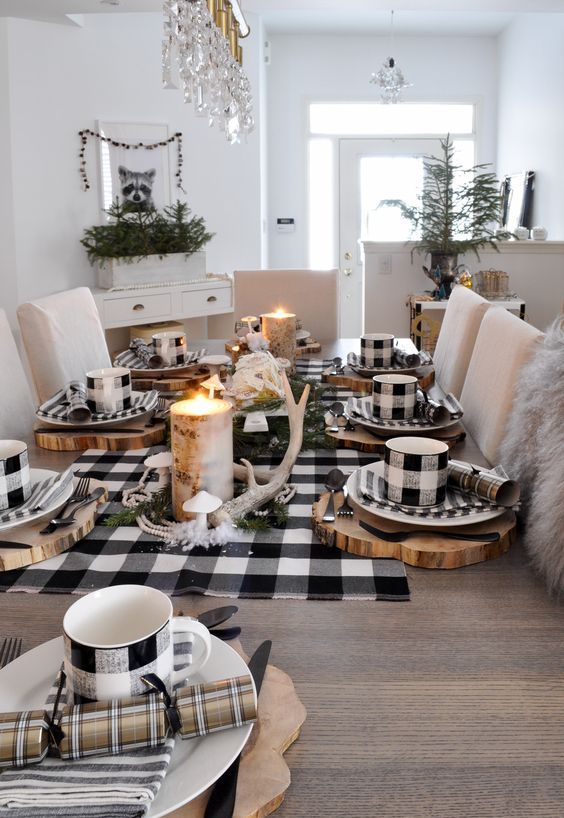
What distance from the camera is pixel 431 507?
44.8 inches

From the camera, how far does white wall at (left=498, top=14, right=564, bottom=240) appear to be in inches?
197

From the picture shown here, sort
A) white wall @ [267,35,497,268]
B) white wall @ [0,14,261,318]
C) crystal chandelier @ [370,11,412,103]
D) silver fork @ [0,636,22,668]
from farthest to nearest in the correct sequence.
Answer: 1. white wall @ [267,35,497,268]
2. crystal chandelier @ [370,11,412,103]
3. white wall @ [0,14,261,318]
4. silver fork @ [0,636,22,668]

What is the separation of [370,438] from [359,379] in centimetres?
56

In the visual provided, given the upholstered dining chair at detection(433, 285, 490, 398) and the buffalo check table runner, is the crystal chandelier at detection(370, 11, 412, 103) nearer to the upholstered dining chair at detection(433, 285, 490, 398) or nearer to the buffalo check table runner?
the upholstered dining chair at detection(433, 285, 490, 398)

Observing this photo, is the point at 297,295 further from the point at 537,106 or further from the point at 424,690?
the point at 537,106

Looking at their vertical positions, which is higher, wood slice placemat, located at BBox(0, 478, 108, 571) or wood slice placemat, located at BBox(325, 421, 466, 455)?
wood slice placemat, located at BBox(325, 421, 466, 455)

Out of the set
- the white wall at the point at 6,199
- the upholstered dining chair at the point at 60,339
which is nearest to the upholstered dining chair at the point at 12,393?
the upholstered dining chair at the point at 60,339

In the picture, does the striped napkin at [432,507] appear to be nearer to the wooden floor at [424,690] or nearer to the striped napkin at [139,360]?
the wooden floor at [424,690]

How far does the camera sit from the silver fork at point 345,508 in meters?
1.16

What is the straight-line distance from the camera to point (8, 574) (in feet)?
3.37

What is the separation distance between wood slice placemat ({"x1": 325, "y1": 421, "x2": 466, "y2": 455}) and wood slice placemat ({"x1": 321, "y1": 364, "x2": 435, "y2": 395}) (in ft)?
1.48

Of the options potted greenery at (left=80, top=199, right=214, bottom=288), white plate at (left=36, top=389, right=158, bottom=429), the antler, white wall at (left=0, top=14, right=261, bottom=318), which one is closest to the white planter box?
potted greenery at (left=80, top=199, right=214, bottom=288)

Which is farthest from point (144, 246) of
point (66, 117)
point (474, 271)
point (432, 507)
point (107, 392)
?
point (432, 507)

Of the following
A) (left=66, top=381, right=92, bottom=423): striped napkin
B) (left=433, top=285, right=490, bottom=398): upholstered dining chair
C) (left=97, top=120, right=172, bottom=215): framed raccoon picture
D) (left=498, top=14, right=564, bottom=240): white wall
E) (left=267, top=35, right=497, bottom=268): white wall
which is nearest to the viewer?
(left=66, top=381, right=92, bottom=423): striped napkin
